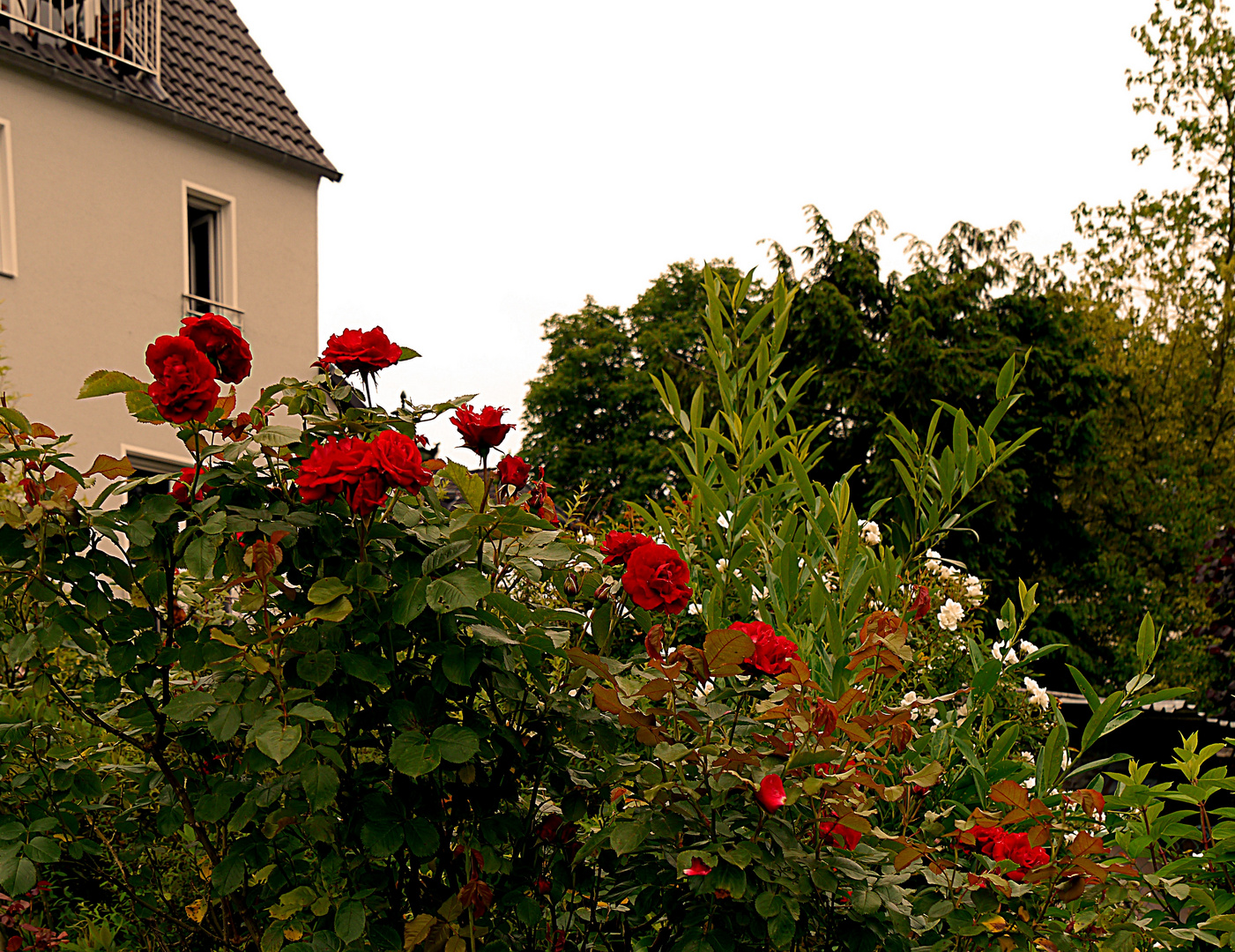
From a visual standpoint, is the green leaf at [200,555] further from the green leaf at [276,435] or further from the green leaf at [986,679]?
the green leaf at [986,679]

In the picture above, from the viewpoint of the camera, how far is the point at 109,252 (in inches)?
374

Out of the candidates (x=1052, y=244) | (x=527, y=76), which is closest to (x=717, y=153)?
(x=527, y=76)

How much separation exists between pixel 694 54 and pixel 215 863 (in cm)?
628

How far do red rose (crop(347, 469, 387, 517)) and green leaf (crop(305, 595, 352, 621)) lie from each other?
0.46 ft

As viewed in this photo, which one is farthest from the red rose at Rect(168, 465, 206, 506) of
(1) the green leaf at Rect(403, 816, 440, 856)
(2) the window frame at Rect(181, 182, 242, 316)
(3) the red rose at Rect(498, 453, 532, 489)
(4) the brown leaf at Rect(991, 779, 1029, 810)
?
(2) the window frame at Rect(181, 182, 242, 316)

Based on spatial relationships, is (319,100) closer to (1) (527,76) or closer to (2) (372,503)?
(1) (527,76)

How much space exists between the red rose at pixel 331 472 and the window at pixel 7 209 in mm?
9153

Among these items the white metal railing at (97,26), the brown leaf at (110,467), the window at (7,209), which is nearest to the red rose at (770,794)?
the brown leaf at (110,467)

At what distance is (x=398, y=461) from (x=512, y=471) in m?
0.40

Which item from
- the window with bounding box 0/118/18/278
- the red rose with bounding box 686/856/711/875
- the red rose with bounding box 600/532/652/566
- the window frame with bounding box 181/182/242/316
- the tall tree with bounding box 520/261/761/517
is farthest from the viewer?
the tall tree with bounding box 520/261/761/517

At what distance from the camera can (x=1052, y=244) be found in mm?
20859

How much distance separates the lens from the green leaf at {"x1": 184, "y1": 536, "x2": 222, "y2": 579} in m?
1.38

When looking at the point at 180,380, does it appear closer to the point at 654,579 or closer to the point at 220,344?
the point at 220,344

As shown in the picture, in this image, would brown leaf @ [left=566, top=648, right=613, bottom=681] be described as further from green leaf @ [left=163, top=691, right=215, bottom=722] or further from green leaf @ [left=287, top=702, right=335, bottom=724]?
green leaf @ [left=163, top=691, right=215, bottom=722]
